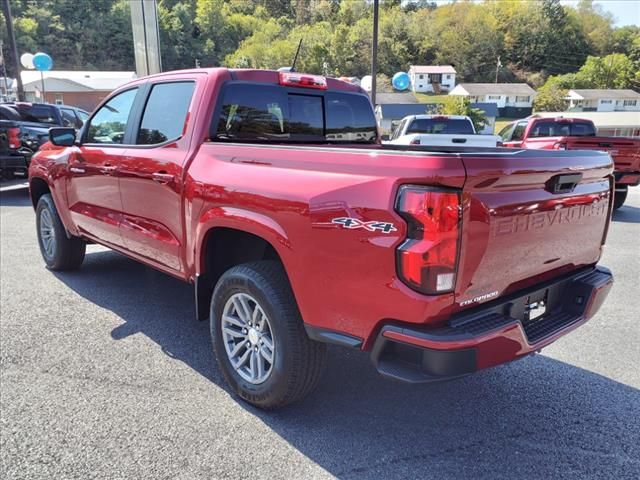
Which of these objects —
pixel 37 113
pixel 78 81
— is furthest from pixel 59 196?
pixel 78 81

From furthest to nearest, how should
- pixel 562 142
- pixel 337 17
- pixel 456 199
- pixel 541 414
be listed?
1. pixel 337 17
2. pixel 562 142
3. pixel 541 414
4. pixel 456 199

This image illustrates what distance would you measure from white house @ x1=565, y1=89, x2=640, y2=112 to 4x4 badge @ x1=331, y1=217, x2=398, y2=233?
10521cm

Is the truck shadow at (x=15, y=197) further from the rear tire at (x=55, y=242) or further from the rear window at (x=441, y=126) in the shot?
the rear window at (x=441, y=126)

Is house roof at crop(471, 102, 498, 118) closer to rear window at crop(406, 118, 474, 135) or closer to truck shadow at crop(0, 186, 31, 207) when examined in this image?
rear window at crop(406, 118, 474, 135)

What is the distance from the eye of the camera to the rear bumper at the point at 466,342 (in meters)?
2.08

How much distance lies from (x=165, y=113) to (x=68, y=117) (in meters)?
11.8

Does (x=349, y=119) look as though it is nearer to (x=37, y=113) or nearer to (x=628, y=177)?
(x=628, y=177)

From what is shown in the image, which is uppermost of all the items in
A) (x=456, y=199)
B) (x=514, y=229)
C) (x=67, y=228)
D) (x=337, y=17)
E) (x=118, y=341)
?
(x=337, y=17)

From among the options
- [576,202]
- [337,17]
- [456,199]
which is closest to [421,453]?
[456,199]

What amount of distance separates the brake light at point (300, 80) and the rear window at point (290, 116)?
0.05 m

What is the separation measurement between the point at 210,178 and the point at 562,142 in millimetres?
8120

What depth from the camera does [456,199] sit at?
2.04 m

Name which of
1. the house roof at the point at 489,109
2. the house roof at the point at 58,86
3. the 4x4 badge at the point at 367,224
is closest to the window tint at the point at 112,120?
the 4x4 badge at the point at 367,224

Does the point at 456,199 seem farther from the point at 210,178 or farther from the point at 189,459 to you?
the point at 189,459
